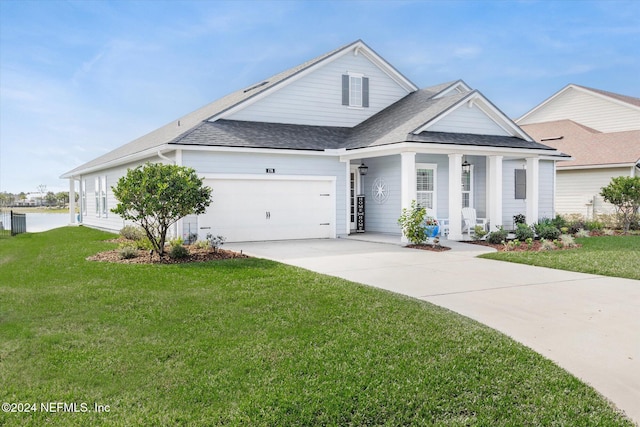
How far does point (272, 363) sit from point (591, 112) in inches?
1190

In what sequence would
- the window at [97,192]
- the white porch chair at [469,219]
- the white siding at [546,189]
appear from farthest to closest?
the window at [97,192], the white siding at [546,189], the white porch chair at [469,219]

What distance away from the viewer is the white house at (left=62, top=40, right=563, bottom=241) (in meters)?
14.9

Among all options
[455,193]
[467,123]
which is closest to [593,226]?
[467,123]

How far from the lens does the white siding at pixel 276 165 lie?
48.0 feet

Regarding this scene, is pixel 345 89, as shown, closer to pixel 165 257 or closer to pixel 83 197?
pixel 165 257

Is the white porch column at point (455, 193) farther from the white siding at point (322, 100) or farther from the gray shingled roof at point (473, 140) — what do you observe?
the white siding at point (322, 100)

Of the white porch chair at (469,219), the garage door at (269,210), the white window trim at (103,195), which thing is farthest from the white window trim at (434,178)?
the white window trim at (103,195)

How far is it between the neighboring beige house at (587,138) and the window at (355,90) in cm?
1070

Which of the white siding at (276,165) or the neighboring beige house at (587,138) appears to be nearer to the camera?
the white siding at (276,165)

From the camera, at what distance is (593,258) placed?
11.4m

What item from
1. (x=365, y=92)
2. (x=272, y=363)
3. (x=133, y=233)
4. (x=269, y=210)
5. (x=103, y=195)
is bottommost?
(x=272, y=363)

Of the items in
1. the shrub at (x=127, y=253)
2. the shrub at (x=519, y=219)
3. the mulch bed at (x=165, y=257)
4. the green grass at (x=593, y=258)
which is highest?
the shrub at (x=519, y=219)

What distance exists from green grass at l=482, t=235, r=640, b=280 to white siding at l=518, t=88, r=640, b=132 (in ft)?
53.6

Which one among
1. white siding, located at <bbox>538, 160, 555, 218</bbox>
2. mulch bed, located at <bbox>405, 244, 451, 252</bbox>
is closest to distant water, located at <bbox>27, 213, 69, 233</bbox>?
mulch bed, located at <bbox>405, 244, 451, 252</bbox>
